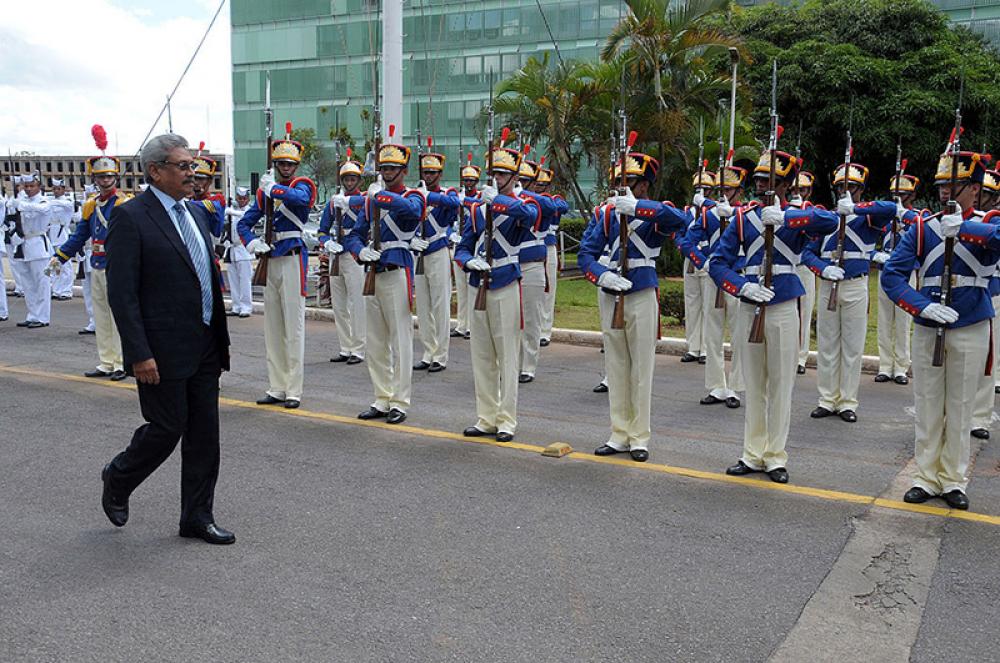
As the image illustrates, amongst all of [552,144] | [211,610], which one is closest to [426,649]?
[211,610]

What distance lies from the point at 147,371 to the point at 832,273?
6287 mm

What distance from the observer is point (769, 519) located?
580cm

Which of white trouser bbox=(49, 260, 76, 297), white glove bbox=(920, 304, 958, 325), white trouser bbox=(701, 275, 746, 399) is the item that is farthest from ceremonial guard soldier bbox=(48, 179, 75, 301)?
white glove bbox=(920, 304, 958, 325)

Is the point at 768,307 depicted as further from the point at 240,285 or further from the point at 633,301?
the point at 240,285

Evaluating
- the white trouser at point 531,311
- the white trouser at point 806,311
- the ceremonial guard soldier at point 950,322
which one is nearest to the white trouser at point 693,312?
the white trouser at point 806,311

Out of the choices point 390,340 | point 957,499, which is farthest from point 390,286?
point 957,499

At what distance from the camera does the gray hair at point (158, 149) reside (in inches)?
198

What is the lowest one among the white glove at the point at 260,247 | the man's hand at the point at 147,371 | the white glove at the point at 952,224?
the man's hand at the point at 147,371

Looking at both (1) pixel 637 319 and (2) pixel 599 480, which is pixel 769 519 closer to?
(2) pixel 599 480

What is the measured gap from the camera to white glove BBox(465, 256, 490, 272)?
762 centimetres

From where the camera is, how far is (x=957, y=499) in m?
6.02

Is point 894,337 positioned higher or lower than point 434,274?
lower

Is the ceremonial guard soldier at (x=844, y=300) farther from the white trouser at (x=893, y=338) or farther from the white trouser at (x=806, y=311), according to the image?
the white trouser at (x=893, y=338)

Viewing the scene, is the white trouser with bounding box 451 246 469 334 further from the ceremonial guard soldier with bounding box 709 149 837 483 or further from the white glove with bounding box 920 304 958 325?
the white glove with bounding box 920 304 958 325
